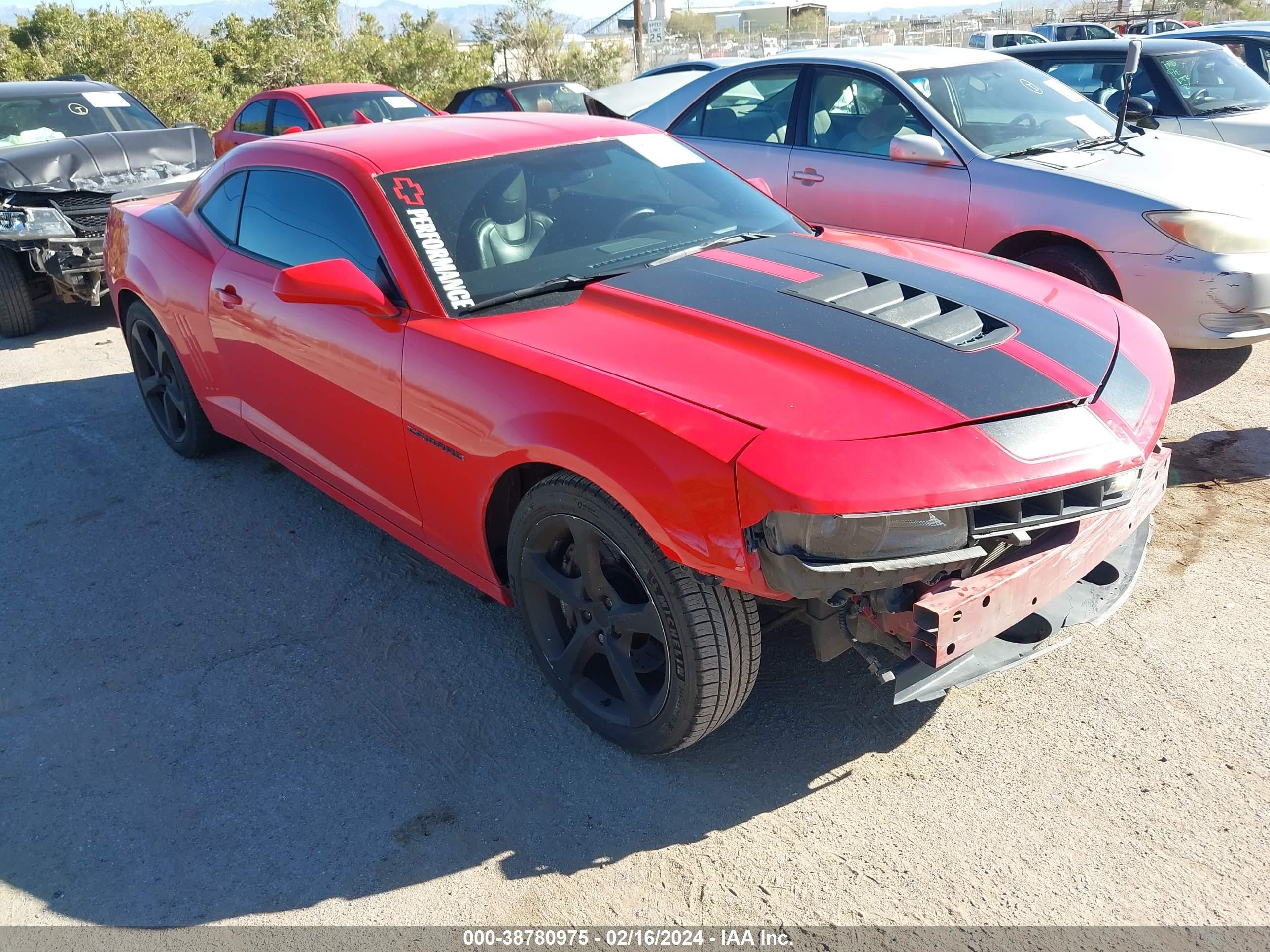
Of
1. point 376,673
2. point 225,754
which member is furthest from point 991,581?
point 225,754

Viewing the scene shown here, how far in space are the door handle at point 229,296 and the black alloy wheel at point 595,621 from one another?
186 centimetres

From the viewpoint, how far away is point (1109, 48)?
25.0 ft

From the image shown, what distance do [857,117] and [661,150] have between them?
2.50 m

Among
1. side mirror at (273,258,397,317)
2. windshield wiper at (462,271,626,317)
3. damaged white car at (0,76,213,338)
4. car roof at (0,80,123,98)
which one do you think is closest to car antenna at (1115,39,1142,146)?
windshield wiper at (462,271,626,317)

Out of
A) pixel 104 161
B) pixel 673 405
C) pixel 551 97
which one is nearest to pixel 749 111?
pixel 673 405

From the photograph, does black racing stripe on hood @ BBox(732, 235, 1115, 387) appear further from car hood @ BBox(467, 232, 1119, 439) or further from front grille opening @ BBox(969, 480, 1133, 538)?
front grille opening @ BBox(969, 480, 1133, 538)

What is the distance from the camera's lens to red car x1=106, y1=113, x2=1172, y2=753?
7.42ft

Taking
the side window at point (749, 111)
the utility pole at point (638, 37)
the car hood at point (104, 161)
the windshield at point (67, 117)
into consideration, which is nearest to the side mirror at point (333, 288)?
the side window at point (749, 111)

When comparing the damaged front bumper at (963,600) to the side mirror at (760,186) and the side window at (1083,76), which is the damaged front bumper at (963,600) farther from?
the side window at (1083,76)

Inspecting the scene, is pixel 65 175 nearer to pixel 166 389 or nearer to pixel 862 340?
pixel 166 389

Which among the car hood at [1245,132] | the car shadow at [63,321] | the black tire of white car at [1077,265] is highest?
the car hood at [1245,132]

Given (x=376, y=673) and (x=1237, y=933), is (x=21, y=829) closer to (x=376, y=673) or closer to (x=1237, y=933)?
(x=376, y=673)

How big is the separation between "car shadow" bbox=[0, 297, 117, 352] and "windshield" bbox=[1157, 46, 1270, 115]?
8265 millimetres

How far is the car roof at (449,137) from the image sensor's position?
3463mm
